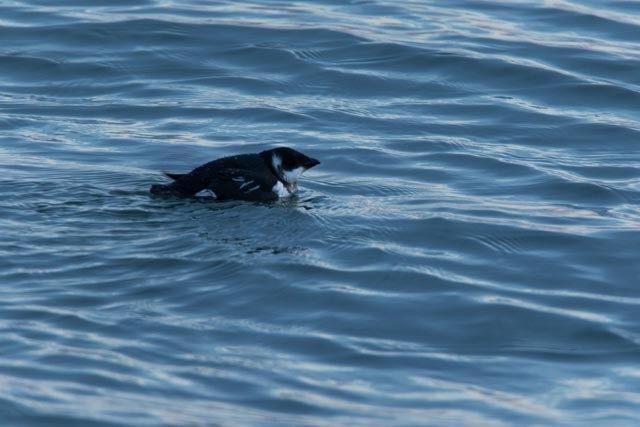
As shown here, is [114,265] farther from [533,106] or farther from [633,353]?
[533,106]

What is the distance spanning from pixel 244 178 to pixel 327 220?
0.95 m

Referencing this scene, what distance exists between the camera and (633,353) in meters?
8.11

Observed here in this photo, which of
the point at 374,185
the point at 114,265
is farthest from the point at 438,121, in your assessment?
the point at 114,265

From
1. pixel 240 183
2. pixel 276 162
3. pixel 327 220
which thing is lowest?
pixel 327 220

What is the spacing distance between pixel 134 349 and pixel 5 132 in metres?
6.33

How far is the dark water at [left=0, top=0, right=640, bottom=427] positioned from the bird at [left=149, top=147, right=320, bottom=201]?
6.8 inches

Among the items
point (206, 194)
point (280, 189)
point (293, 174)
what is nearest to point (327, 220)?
point (280, 189)

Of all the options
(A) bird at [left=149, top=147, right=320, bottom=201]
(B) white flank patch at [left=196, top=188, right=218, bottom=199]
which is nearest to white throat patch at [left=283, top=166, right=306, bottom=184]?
(A) bird at [left=149, top=147, right=320, bottom=201]

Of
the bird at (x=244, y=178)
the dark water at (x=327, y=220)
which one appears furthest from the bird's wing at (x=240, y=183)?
the dark water at (x=327, y=220)

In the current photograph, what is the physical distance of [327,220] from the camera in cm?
1071

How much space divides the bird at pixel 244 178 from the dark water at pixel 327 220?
17 cm

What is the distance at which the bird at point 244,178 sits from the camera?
36.2ft

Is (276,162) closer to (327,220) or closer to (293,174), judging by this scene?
(293,174)

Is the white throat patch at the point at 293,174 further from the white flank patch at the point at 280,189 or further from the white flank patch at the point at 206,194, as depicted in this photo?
the white flank patch at the point at 206,194
